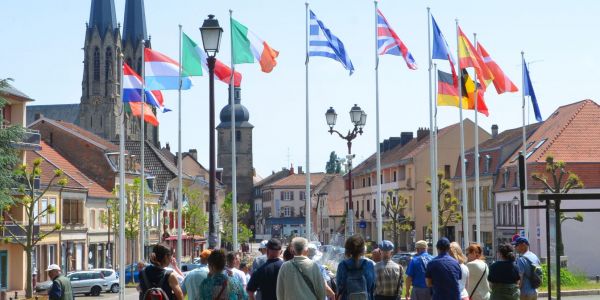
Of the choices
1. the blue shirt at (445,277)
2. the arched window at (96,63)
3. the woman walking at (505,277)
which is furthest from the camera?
the arched window at (96,63)

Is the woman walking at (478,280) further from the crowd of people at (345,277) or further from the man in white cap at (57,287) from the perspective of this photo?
the man in white cap at (57,287)

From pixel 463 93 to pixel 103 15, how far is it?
4760 inches

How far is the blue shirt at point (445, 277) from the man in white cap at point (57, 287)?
18.4 feet

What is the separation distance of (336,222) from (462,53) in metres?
106

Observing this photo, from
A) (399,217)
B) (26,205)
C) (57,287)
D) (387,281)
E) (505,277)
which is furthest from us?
→ (399,217)

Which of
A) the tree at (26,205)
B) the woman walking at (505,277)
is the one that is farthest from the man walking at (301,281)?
the tree at (26,205)

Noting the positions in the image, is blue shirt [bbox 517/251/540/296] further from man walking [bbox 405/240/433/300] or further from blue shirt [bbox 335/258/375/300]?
blue shirt [bbox 335/258/375/300]

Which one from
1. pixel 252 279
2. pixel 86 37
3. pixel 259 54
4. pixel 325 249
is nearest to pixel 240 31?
pixel 259 54

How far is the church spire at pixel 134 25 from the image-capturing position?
154125 millimetres

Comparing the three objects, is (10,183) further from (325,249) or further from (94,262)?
(94,262)

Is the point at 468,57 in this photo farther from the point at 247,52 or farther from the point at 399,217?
the point at 399,217

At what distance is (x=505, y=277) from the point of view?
1589 centimetres

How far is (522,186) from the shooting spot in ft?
56.3

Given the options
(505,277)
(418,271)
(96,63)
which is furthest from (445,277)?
(96,63)
